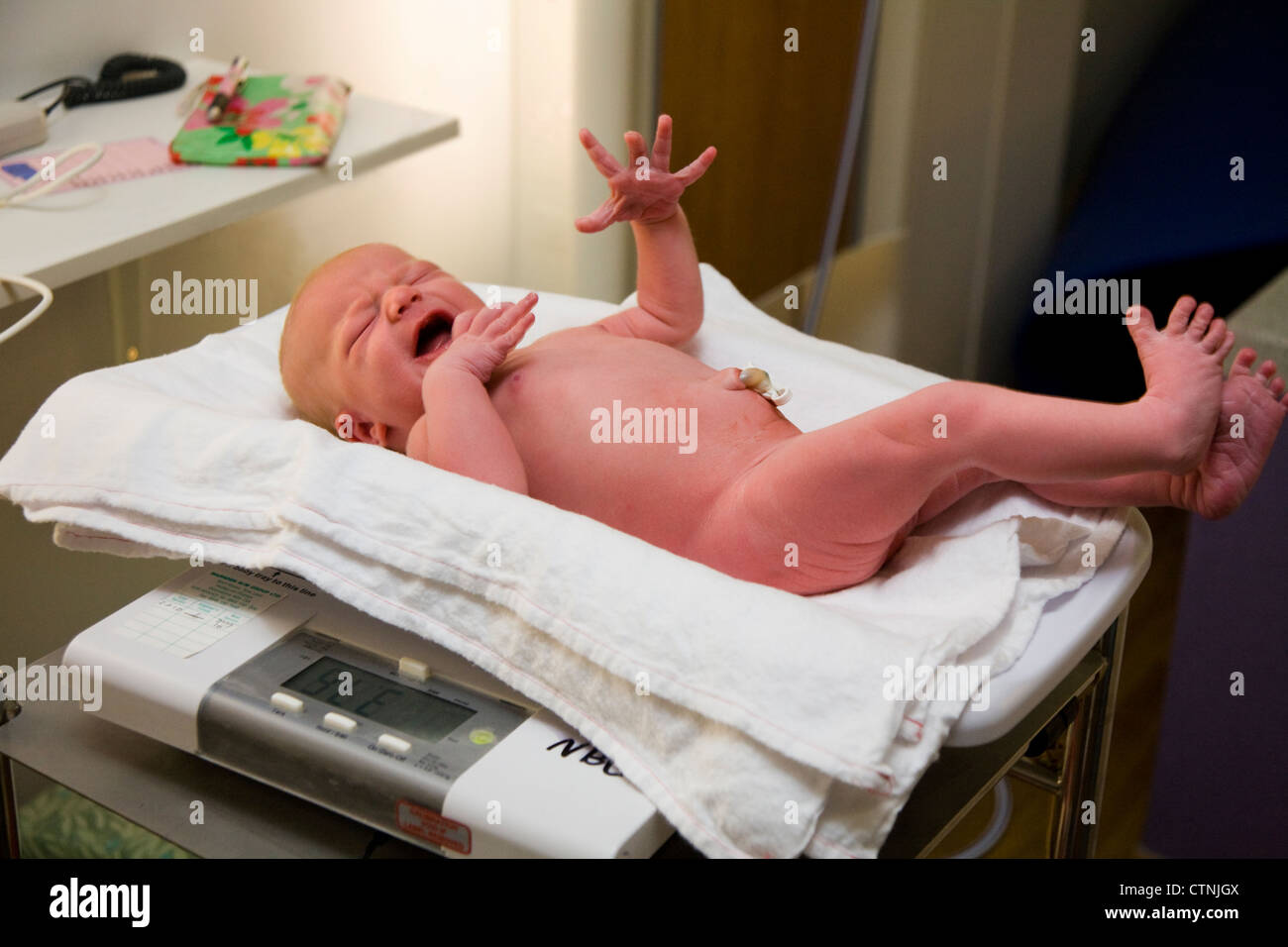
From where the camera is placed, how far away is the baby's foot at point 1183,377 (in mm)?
821

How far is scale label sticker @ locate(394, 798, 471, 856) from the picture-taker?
2.45ft

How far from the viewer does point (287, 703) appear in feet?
2.67

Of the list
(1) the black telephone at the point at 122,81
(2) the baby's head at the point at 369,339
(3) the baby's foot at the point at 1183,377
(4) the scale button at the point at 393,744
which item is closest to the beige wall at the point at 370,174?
(1) the black telephone at the point at 122,81

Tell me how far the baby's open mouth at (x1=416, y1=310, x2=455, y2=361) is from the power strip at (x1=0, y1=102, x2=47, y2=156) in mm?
632

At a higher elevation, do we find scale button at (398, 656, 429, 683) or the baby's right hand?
the baby's right hand

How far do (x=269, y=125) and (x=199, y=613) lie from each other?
82 centimetres

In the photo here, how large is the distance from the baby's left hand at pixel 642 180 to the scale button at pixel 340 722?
1.57 ft

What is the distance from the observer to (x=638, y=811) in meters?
0.73

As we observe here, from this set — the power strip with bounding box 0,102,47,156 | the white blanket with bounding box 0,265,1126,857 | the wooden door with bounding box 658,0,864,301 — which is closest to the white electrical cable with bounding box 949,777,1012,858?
the white blanket with bounding box 0,265,1126,857

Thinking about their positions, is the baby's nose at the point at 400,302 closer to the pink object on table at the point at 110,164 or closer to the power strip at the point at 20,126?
the pink object on table at the point at 110,164

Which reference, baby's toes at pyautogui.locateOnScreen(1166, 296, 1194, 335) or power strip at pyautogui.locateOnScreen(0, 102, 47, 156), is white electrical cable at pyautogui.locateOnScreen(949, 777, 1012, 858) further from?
power strip at pyautogui.locateOnScreen(0, 102, 47, 156)

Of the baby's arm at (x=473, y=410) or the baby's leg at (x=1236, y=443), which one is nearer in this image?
the baby's leg at (x=1236, y=443)
